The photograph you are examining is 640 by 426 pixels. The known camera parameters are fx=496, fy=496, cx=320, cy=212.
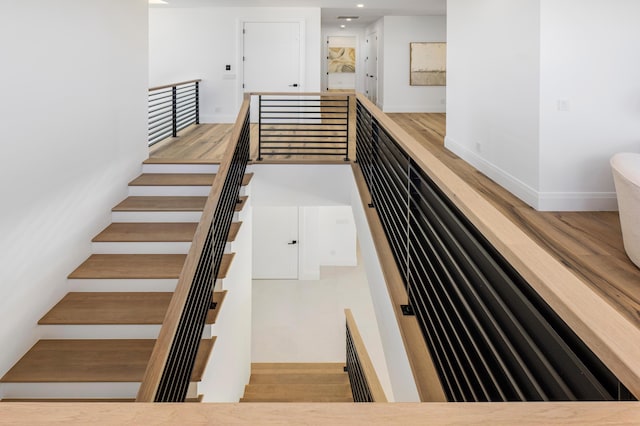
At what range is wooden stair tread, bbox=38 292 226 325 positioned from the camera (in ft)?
11.2

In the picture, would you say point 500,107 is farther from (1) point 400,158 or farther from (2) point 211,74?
(2) point 211,74

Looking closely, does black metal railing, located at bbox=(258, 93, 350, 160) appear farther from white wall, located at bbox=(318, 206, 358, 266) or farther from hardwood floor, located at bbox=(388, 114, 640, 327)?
white wall, located at bbox=(318, 206, 358, 266)

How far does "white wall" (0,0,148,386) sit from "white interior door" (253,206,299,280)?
517 centimetres

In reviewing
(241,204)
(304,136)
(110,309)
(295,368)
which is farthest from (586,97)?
(295,368)

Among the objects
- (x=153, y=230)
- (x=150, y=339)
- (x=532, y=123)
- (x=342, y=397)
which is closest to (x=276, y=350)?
(x=342, y=397)

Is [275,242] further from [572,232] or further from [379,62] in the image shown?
[572,232]

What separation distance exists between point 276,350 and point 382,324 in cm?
548

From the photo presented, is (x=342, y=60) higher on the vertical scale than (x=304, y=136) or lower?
higher

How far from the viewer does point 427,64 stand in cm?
1152

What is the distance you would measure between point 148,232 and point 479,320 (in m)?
3.51

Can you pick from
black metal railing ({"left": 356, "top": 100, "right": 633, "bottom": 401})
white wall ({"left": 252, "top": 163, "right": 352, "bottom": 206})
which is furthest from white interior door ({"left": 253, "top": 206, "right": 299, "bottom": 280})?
black metal railing ({"left": 356, "top": 100, "right": 633, "bottom": 401})

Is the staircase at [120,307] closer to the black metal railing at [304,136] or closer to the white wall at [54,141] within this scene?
the white wall at [54,141]

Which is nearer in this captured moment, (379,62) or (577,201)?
(577,201)

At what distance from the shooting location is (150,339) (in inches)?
134
